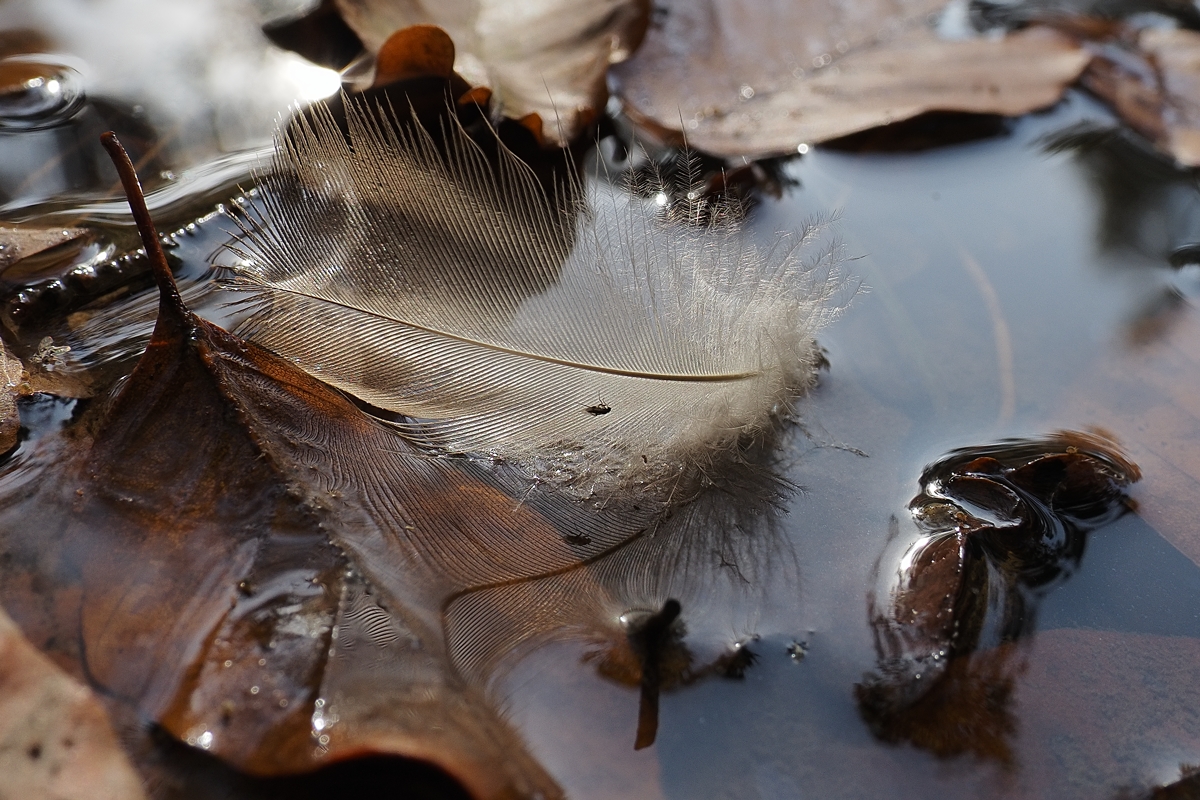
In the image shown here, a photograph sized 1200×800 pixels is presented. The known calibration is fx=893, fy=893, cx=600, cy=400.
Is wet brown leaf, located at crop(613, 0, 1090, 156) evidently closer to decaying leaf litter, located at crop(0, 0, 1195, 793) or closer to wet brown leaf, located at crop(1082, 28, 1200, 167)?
wet brown leaf, located at crop(1082, 28, 1200, 167)

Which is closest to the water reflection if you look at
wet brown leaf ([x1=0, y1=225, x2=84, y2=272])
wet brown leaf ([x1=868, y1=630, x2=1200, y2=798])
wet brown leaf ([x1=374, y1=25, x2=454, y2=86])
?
wet brown leaf ([x1=868, y1=630, x2=1200, y2=798])

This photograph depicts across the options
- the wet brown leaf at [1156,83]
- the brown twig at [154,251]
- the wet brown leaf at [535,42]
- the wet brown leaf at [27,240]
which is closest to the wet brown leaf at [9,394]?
the wet brown leaf at [27,240]

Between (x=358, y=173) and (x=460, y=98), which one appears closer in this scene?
(x=358, y=173)

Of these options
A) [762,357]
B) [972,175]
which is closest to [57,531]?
[762,357]

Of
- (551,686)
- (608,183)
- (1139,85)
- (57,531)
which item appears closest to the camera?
(551,686)

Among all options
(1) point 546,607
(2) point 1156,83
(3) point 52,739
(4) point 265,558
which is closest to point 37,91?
(4) point 265,558

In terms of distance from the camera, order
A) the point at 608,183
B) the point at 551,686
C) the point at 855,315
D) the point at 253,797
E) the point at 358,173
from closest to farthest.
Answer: the point at 253,797
the point at 551,686
the point at 358,173
the point at 855,315
the point at 608,183

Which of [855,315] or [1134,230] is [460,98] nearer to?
[855,315]

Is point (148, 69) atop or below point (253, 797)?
atop
